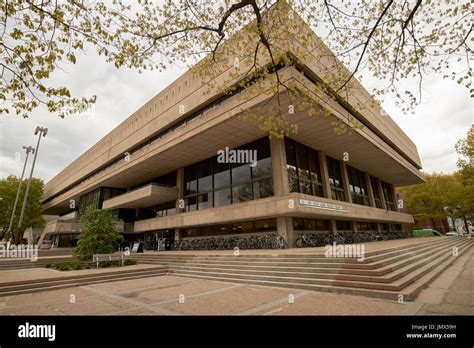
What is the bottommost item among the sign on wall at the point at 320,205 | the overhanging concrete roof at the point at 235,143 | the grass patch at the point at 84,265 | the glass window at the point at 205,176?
the grass patch at the point at 84,265

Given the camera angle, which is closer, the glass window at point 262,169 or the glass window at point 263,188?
the glass window at point 263,188

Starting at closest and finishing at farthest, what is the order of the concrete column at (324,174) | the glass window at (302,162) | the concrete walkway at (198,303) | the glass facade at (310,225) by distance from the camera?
the concrete walkway at (198,303) < the glass facade at (310,225) < the glass window at (302,162) < the concrete column at (324,174)

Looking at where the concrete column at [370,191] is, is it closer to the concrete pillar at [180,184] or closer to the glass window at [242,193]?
the glass window at [242,193]

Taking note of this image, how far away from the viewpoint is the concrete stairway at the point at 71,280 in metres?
8.95

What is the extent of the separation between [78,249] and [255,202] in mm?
11776

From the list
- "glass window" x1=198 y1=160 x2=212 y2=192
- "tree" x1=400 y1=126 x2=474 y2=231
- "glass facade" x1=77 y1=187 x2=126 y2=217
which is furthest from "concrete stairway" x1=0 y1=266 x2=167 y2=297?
"tree" x1=400 y1=126 x2=474 y2=231

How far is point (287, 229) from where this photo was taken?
16.7 meters

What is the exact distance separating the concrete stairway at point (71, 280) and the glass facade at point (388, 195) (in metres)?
34.0

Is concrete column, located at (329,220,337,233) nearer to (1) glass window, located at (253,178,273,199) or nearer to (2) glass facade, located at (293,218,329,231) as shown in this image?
(2) glass facade, located at (293,218,329,231)

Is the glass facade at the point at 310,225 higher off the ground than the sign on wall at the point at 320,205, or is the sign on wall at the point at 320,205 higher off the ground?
the sign on wall at the point at 320,205

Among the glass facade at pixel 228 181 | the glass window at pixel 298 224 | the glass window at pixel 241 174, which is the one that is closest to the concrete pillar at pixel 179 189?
the glass facade at pixel 228 181

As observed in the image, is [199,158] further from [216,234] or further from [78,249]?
[78,249]

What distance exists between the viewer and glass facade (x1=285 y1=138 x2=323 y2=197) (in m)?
18.4
